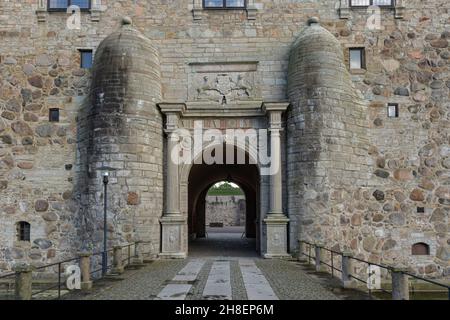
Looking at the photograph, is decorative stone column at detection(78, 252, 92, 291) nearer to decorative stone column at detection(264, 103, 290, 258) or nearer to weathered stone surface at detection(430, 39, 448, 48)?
decorative stone column at detection(264, 103, 290, 258)

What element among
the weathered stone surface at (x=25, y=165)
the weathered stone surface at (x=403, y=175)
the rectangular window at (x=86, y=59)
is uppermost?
the rectangular window at (x=86, y=59)

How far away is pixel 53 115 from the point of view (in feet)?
47.6

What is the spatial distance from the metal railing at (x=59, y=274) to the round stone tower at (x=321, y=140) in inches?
189

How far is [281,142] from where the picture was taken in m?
13.8

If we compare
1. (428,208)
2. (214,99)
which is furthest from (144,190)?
(428,208)

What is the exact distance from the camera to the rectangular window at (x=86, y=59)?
14734 millimetres

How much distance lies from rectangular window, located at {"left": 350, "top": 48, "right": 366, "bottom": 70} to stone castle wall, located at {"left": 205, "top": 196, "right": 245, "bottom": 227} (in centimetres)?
2255

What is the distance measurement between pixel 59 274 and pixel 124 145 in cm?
594

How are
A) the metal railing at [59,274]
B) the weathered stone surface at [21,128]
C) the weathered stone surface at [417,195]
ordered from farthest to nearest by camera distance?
the weathered stone surface at [21,128] → the weathered stone surface at [417,195] → the metal railing at [59,274]

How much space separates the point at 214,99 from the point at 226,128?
1057mm

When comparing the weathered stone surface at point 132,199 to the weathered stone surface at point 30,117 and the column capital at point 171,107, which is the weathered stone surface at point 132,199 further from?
the weathered stone surface at point 30,117

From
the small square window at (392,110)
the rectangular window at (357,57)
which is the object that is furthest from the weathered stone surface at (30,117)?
the small square window at (392,110)

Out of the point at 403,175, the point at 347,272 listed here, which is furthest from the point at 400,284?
the point at 403,175

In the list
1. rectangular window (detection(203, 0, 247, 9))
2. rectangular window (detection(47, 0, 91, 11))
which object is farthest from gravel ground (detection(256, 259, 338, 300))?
rectangular window (detection(47, 0, 91, 11))
